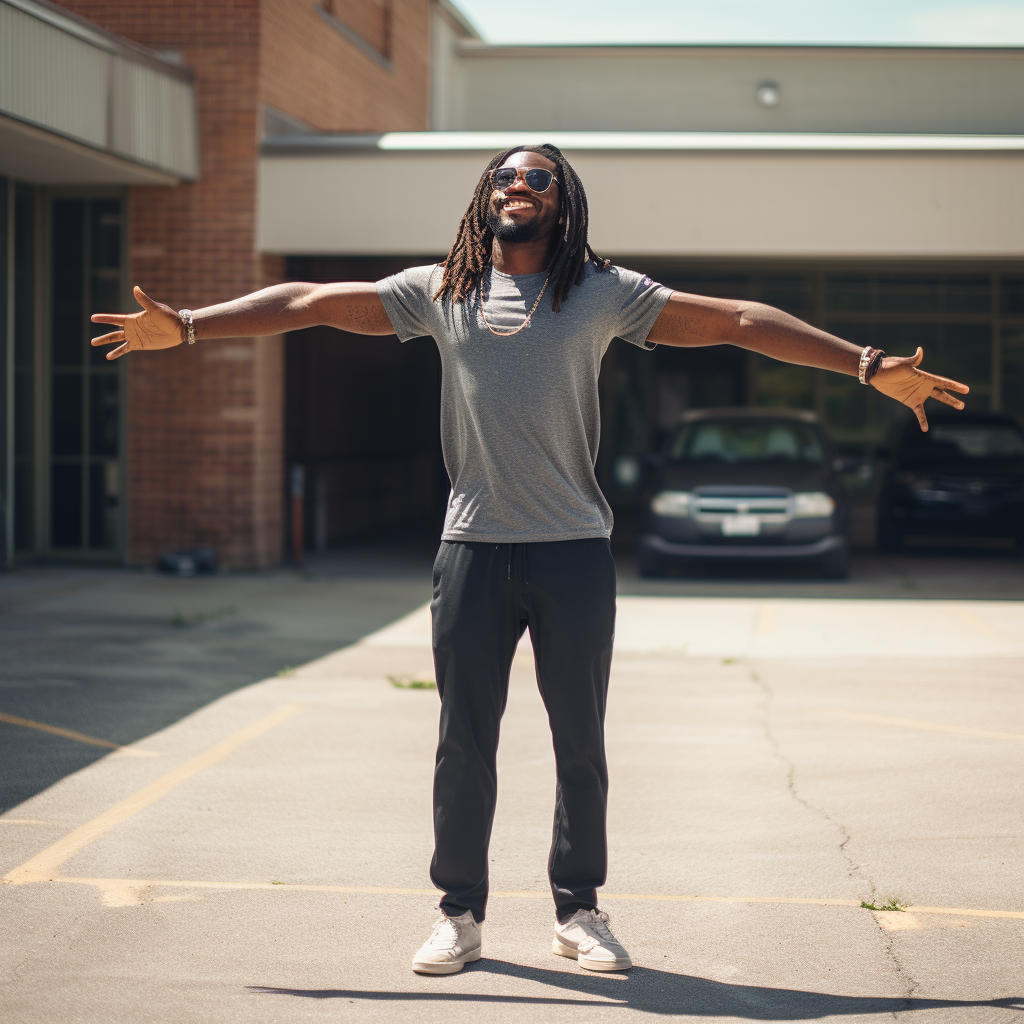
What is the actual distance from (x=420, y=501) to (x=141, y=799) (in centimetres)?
1625

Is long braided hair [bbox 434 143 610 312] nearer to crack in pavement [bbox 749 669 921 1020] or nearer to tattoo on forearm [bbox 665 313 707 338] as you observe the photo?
tattoo on forearm [bbox 665 313 707 338]

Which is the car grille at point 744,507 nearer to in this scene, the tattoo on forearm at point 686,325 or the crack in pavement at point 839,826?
the crack in pavement at point 839,826

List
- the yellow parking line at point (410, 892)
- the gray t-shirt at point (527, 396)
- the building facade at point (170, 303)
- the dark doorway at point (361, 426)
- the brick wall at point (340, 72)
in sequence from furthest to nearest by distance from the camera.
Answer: the dark doorway at point (361, 426) → the brick wall at point (340, 72) → the building facade at point (170, 303) → the yellow parking line at point (410, 892) → the gray t-shirt at point (527, 396)

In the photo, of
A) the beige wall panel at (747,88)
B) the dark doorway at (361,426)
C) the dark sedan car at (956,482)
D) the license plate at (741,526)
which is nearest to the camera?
the license plate at (741,526)

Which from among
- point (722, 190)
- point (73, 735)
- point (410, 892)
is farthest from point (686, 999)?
point (722, 190)

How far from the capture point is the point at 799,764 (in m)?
6.12

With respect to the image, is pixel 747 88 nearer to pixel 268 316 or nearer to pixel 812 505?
pixel 812 505

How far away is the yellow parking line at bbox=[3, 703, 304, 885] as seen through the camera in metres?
4.52

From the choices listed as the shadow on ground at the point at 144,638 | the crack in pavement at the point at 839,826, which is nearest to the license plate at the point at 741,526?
the shadow on ground at the point at 144,638

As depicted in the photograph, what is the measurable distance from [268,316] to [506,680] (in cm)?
114

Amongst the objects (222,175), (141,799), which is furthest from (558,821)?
(222,175)

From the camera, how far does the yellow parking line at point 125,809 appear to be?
4516 mm

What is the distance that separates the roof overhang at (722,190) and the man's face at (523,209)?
924 cm

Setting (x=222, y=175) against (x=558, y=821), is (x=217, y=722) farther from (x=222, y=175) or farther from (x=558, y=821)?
(x=222, y=175)
